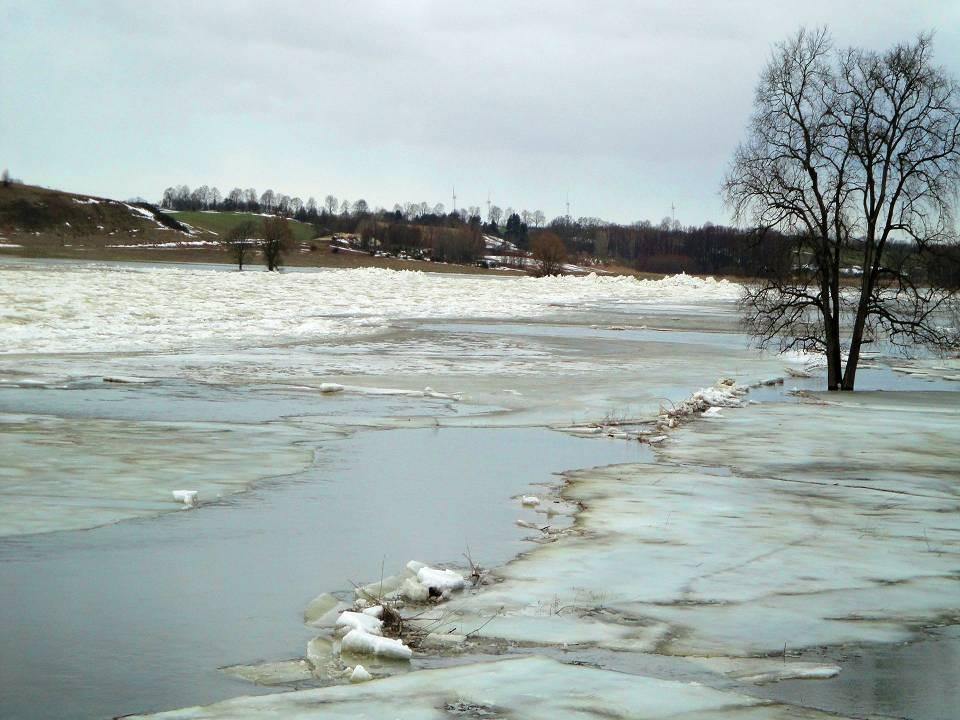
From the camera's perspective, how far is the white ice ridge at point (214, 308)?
95.0ft

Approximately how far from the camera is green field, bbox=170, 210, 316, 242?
563 feet

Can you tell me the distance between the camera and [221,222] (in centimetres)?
17925

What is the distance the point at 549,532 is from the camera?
938cm

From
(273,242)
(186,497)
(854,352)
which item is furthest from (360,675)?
(273,242)

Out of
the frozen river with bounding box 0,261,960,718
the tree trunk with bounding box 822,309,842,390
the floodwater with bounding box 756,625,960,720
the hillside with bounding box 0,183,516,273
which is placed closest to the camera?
the floodwater with bounding box 756,625,960,720

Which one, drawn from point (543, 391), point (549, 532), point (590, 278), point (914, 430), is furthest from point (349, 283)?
point (549, 532)

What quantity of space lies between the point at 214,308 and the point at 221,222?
472 ft

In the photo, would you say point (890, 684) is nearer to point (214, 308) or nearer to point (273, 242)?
point (214, 308)

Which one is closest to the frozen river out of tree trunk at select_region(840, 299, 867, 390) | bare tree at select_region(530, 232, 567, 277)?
tree trunk at select_region(840, 299, 867, 390)

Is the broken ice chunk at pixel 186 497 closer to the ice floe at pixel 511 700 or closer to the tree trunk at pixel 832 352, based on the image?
the ice floe at pixel 511 700

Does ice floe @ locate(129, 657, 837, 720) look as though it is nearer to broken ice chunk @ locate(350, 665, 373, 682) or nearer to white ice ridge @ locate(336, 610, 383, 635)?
broken ice chunk @ locate(350, 665, 373, 682)

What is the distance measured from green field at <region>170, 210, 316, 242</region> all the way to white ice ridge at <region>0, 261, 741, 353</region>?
10149 cm

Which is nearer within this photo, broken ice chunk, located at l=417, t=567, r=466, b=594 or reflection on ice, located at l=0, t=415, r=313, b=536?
broken ice chunk, located at l=417, t=567, r=466, b=594

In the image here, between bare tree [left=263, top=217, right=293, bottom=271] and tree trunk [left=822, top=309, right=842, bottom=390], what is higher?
bare tree [left=263, top=217, right=293, bottom=271]
